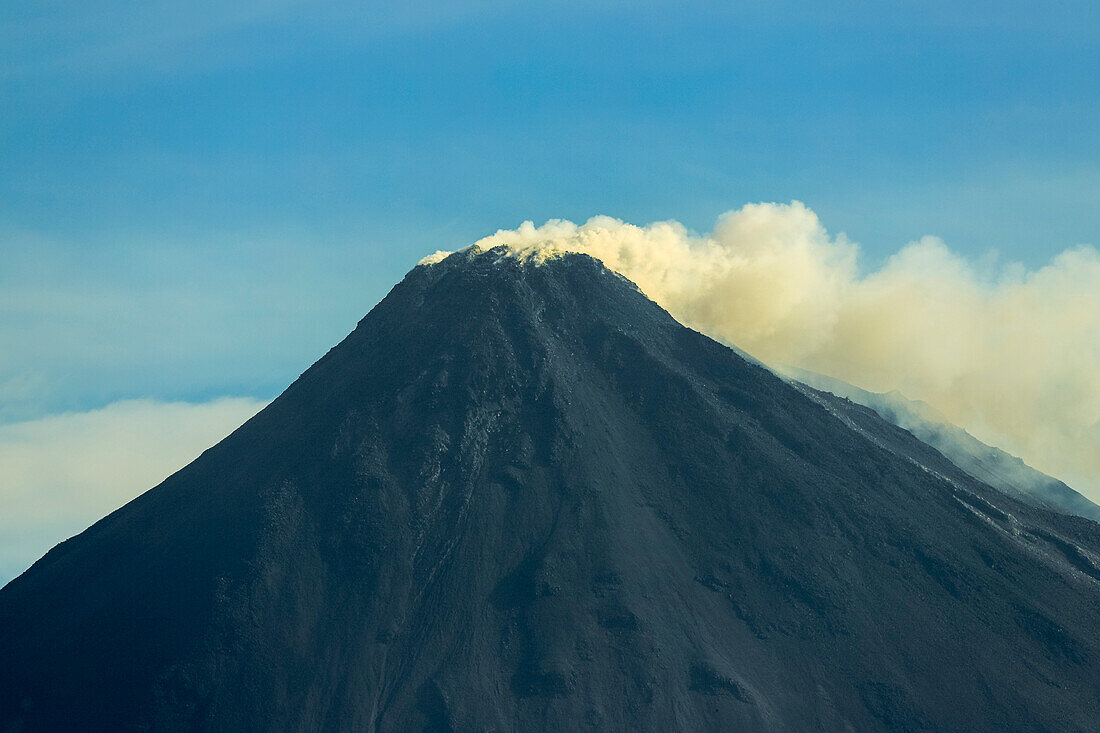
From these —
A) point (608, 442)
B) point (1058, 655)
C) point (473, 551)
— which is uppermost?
point (608, 442)

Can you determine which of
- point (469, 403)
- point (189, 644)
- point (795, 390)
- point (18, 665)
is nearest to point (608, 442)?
point (469, 403)

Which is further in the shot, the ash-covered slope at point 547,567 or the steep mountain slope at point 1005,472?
the steep mountain slope at point 1005,472

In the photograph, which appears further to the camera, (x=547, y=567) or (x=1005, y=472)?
(x=1005, y=472)

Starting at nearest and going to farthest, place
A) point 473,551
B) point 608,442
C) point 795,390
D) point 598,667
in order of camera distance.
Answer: point 598,667 → point 473,551 → point 608,442 → point 795,390

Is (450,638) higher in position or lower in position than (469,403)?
lower

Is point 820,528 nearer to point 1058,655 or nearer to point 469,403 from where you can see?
point 1058,655

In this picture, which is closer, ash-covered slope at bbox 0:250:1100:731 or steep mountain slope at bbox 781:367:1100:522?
ash-covered slope at bbox 0:250:1100:731

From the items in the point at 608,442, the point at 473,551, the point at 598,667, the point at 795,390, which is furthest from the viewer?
the point at 795,390

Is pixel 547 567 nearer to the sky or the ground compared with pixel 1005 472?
nearer to the ground
